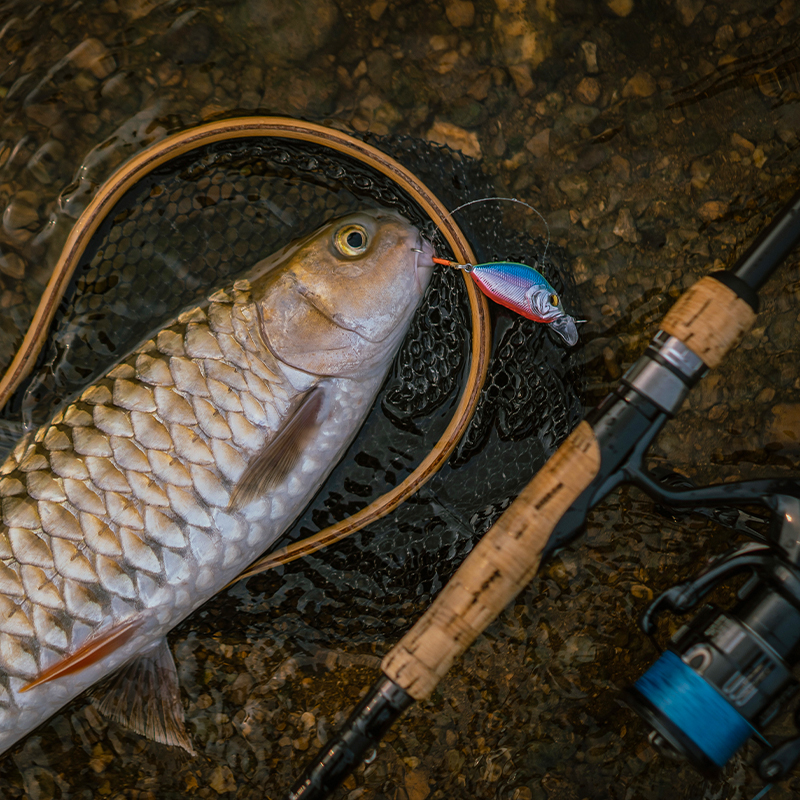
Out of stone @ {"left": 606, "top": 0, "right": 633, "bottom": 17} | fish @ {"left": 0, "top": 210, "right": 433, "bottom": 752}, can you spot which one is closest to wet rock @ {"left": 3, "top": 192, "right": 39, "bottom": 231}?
fish @ {"left": 0, "top": 210, "right": 433, "bottom": 752}

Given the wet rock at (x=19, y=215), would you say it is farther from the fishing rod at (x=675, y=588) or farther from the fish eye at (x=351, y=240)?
the fishing rod at (x=675, y=588)

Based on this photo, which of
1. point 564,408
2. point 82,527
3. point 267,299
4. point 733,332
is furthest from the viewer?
point 564,408

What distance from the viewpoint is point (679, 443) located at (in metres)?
1.73

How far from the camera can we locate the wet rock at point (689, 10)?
1.68m

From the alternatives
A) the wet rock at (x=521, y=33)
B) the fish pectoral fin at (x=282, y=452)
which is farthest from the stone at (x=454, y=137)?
the fish pectoral fin at (x=282, y=452)

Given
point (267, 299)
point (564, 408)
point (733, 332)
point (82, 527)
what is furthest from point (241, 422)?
point (733, 332)

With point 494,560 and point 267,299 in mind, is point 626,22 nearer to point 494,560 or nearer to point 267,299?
point 267,299

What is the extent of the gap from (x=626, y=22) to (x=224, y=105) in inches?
46.4

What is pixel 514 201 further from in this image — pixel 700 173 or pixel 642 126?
pixel 700 173

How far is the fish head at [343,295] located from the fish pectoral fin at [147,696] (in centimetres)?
90

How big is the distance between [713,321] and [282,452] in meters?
0.98

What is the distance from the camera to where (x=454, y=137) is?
1707 millimetres

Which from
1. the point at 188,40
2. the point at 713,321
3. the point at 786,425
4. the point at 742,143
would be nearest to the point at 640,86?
the point at 742,143

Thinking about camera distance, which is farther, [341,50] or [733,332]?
[341,50]
